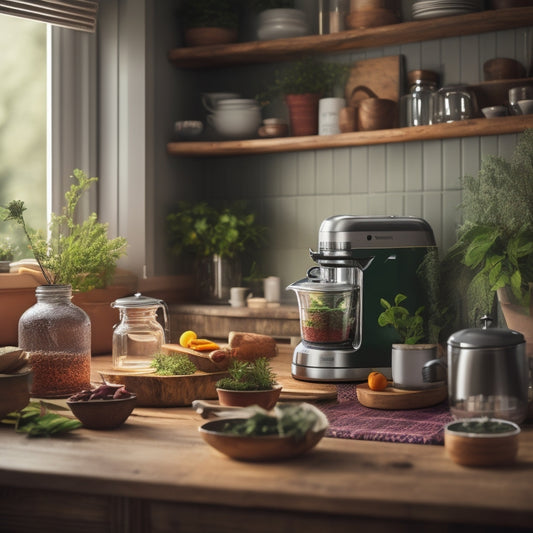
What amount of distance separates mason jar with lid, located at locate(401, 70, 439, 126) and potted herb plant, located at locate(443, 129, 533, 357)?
752 millimetres

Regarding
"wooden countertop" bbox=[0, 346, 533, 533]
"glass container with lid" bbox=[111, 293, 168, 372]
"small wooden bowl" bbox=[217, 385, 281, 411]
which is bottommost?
"wooden countertop" bbox=[0, 346, 533, 533]

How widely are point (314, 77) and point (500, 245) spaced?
152cm

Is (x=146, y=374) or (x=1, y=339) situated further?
(x=1, y=339)

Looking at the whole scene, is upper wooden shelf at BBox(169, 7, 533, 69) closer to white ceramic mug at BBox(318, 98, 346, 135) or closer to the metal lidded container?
white ceramic mug at BBox(318, 98, 346, 135)

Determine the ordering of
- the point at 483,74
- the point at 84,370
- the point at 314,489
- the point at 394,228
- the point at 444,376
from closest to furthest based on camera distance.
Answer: the point at 314,489 < the point at 444,376 < the point at 84,370 < the point at 394,228 < the point at 483,74

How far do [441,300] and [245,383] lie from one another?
105cm

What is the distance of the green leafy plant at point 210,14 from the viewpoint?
356cm

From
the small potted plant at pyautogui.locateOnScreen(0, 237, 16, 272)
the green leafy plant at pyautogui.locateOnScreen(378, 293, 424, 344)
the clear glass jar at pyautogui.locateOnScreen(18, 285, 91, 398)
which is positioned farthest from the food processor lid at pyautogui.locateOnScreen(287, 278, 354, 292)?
the small potted plant at pyautogui.locateOnScreen(0, 237, 16, 272)

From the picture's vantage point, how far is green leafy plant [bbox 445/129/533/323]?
2119 mm

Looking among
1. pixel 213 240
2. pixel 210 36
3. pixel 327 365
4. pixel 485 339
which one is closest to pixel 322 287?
pixel 327 365

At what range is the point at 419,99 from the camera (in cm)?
318

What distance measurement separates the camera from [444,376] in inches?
74.8

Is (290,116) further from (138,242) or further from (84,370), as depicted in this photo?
(84,370)

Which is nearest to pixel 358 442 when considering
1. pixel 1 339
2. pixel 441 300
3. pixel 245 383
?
pixel 245 383
